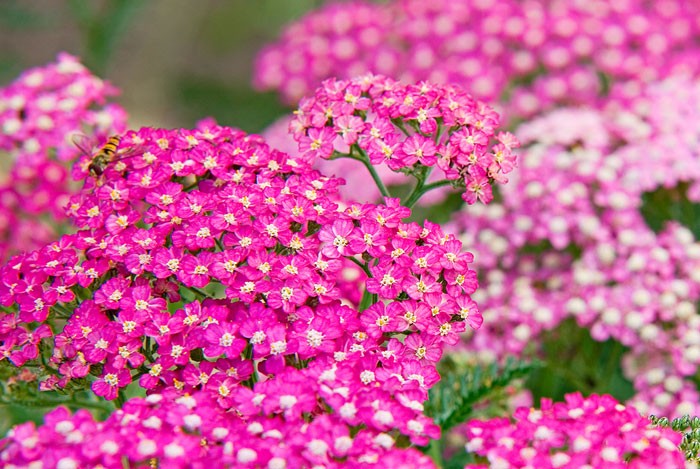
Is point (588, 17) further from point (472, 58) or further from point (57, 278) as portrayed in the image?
point (57, 278)

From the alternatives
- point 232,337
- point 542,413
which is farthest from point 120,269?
point 542,413

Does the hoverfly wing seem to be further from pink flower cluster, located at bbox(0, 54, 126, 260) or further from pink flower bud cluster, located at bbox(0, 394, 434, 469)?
pink flower bud cluster, located at bbox(0, 394, 434, 469)

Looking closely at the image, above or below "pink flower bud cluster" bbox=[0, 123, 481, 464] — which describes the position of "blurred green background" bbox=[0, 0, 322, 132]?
above

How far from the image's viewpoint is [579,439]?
1.36m

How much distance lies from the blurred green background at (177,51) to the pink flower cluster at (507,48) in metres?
1.72

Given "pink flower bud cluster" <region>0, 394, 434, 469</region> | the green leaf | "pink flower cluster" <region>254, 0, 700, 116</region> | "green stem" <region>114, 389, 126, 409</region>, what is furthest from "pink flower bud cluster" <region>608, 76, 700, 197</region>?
"green stem" <region>114, 389, 126, 409</region>

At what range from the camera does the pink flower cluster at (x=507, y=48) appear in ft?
9.19

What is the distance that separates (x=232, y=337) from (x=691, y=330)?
1090mm

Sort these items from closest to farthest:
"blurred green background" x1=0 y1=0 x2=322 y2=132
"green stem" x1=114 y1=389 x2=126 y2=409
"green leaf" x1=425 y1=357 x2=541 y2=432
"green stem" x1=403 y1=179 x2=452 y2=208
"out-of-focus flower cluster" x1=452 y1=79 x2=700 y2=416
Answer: "green stem" x1=114 y1=389 x2=126 y2=409, "green stem" x1=403 y1=179 x2=452 y2=208, "green leaf" x1=425 y1=357 x2=541 y2=432, "out-of-focus flower cluster" x1=452 y1=79 x2=700 y2=416, "blurred green background" x1=0 y1=0 x2=322 y2=132

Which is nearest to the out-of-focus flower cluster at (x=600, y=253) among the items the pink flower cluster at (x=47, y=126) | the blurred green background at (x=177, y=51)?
the pink flower cluster at (x=47, y=126)

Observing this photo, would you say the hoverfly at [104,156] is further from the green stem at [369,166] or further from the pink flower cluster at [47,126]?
the green stem at [369,166]

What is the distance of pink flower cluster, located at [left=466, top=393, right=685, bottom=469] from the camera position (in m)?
1.33

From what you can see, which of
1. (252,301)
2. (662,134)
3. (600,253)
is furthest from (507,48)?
(252,301)

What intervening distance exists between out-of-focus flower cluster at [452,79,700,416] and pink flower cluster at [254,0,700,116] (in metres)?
0.39
